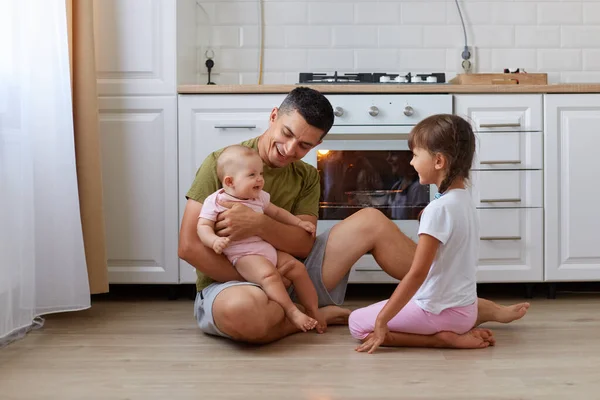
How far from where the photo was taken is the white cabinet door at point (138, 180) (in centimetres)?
278

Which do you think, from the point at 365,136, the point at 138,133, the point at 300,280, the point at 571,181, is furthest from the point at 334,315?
the point at 571,181

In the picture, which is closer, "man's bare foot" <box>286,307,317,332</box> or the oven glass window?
"man's bare foot" <box>286,307,317,332</box>

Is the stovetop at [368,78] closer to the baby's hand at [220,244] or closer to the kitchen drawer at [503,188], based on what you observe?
the kitchen drawer at [503,188]

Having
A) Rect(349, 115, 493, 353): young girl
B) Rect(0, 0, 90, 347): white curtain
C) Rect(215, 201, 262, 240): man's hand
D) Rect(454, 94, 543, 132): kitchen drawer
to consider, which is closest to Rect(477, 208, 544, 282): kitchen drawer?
Rect(454, 94, 543, 132): kitchen drawer

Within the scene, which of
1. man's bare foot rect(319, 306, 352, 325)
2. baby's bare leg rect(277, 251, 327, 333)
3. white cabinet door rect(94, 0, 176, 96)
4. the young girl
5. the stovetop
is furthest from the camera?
the stovetop

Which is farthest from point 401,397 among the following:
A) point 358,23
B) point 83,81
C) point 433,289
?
point 358,23

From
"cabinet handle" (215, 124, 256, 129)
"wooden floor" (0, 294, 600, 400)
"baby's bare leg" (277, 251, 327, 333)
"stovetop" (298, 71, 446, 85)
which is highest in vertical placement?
"stovetop" (298, 71, 446, 85)

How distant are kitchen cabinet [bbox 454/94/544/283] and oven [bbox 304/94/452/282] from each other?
170 millimetres

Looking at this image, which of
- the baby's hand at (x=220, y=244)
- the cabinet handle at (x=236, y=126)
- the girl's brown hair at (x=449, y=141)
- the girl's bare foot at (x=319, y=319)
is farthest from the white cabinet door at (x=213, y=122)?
the girl's brown hair at (x=449, y=141)

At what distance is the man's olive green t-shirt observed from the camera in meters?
2.12

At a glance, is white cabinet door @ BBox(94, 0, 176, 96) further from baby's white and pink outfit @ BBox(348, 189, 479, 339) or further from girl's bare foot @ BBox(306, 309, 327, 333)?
baby's white and pink outfit @ BBox(348, 189, 479, 339)

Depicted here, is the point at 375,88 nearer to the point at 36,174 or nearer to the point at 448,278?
the point at 448,278

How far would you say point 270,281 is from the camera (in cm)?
200

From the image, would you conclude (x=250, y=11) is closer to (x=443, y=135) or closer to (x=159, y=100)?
(x=159, y=100)
